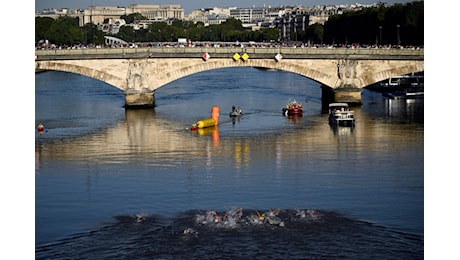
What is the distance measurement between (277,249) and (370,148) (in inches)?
699

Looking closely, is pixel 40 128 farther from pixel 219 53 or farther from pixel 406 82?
pixel 406 82

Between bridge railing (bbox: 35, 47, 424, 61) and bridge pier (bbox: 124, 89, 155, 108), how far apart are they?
2.28 metres

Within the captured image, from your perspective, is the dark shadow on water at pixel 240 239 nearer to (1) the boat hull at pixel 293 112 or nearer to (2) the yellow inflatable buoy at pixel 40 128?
(2) the yellow inflatable buoy at pixel 40 128

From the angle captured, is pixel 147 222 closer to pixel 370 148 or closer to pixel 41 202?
pixel 41 202

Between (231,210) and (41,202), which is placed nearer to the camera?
(231,210)

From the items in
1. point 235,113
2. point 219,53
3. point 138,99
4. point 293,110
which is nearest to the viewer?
point 235,113

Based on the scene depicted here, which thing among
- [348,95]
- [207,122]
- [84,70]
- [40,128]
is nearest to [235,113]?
[207,122]

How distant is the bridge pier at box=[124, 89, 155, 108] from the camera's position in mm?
53375

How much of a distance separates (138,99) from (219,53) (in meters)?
5.87

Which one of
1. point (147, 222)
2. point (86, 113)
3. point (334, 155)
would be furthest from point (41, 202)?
point (86, 113)

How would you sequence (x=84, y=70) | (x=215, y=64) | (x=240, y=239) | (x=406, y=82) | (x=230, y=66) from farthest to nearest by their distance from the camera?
(x=406, y=82) < (x=230, y=66) < (x=215, y=64) < (x=84, y=70) < (x=240, y=239)

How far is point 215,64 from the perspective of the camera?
5412 cm

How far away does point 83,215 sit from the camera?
24.1 meters

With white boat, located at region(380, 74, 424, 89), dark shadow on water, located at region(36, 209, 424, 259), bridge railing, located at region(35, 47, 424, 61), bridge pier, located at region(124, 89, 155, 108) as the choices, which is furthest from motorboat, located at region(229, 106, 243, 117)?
dark shadow on water, located at region(36, 209, 424, 259)
